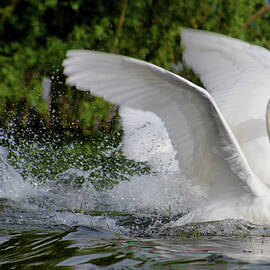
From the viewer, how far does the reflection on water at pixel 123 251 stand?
8.99 ft

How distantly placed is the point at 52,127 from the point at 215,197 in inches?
132

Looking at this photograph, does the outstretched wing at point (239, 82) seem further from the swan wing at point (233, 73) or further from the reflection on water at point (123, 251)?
the reflection on water at point (123, 251)

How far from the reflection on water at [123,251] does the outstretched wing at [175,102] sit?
1.69ft

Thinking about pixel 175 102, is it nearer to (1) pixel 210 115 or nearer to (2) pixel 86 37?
(1) pixel 210 115

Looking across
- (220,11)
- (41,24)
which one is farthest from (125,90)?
(220,11)

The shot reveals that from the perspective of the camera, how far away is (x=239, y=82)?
5.00 m

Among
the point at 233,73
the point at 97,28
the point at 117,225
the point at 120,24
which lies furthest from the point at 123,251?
the point at 120,24

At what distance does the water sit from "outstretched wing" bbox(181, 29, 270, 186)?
57cm

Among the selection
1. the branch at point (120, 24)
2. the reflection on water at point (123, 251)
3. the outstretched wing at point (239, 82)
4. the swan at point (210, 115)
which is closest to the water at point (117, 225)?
the reflection on water at point (123, 251)

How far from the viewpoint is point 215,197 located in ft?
13.7

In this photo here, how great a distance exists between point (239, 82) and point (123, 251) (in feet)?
8.23

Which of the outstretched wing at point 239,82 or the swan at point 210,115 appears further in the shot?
the outstretched wing at point 239,82

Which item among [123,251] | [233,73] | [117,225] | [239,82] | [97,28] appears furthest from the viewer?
[97,28]

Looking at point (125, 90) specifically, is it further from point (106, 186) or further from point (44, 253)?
point (106, 186)
